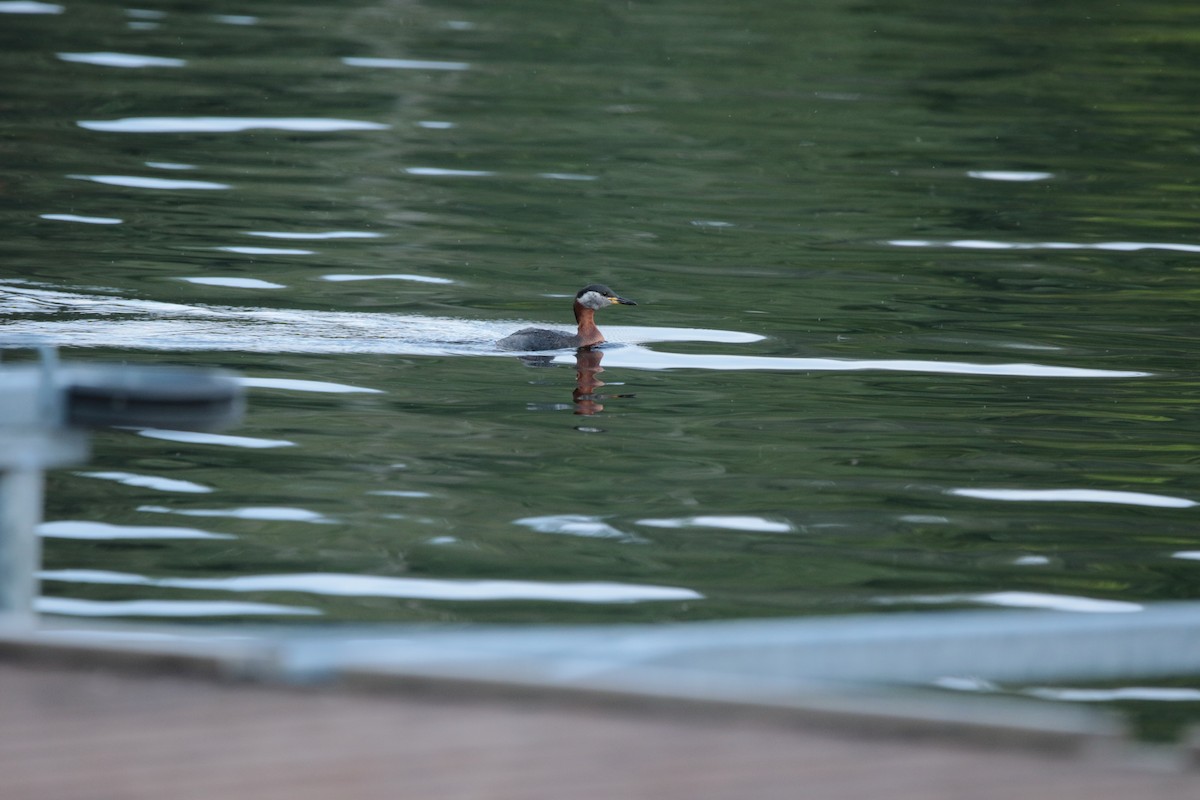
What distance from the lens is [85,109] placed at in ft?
84.4

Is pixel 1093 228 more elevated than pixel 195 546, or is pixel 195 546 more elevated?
pixel 1093 228

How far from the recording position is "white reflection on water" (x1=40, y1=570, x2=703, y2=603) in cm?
848

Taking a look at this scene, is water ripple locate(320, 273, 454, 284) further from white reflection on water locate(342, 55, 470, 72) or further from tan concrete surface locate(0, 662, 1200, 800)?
white reflection on water locate(342, 55, 470, 72)

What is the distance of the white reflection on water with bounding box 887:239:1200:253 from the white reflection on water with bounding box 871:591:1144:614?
11.2 meters

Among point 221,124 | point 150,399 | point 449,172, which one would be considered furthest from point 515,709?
point 221,124

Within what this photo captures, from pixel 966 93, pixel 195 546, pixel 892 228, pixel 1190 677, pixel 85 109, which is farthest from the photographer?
pixel 966 93

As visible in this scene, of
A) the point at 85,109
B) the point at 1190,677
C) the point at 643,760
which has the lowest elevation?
the point at 1190,677

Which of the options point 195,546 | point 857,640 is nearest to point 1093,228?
point 195,546

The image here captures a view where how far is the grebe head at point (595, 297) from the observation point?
15.5m

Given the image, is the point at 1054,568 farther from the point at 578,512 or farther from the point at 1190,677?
the point at 578,512

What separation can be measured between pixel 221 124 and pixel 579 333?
11596 millimetres

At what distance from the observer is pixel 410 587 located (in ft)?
28.2

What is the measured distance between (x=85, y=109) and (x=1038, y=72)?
52.2ft

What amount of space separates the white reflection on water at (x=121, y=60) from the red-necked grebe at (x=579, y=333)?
1586 centimetres
